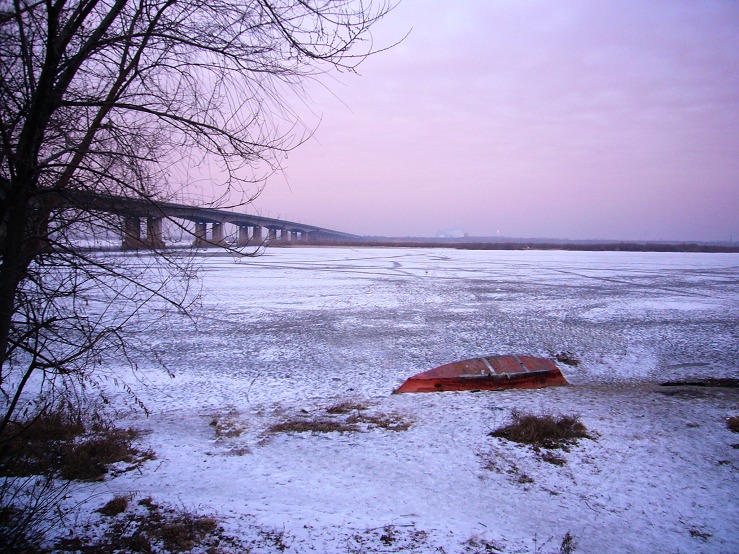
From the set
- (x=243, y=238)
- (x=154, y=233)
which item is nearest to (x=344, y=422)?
(x=243, y=238)

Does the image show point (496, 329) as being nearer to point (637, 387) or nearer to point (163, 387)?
point (637, 387)

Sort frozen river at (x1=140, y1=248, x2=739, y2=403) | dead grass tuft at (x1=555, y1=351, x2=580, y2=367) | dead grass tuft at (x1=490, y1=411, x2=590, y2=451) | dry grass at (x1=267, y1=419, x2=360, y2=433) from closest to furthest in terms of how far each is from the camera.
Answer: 1. dead grass tuft at (x1=490, y1=411, x2=590, y2=451)
2. dry grass at (x1=267, y1=419, x2=360, y2=433)
3. frozen river at (x1=140, y1=248, x2=739, y2=403)
4. dead grass tuft at (x1=555, y1=351, x2=580, y2=367)

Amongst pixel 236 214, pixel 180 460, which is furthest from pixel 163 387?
pixel 236 214

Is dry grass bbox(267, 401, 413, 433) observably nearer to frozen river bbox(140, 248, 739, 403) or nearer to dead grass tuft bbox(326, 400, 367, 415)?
dead grass tuft bbox(326, 400, 367, 415)

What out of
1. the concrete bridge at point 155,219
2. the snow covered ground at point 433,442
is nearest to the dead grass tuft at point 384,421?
the snow covered ground at point 433,442

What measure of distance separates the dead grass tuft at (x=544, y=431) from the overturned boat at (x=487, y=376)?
1.56 meters

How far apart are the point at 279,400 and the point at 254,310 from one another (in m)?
7.26

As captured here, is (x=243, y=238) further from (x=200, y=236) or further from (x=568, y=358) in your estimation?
(x=568, y=358)

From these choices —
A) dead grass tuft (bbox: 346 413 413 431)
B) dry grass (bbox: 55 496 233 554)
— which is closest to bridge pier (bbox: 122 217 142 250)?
dry grass (bbox: 55 496 233 554)

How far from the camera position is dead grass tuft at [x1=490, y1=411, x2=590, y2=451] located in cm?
536

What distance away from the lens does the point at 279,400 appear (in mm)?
6625

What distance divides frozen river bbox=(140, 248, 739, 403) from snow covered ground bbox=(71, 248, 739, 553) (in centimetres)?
7

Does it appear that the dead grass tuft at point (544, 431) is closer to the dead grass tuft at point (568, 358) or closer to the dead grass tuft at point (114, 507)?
the dead grass tuft at point (568, 358)

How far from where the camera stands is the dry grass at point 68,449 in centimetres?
442
